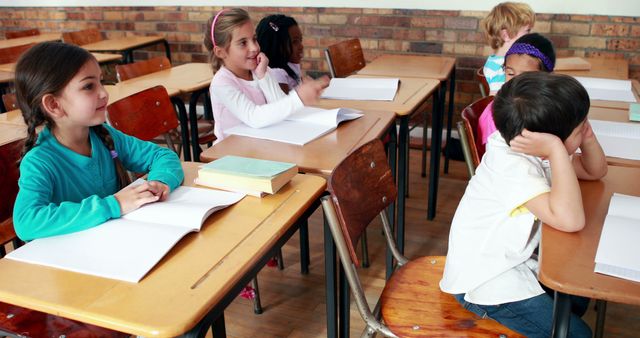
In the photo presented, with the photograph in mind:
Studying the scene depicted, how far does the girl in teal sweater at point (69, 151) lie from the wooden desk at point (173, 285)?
176mm

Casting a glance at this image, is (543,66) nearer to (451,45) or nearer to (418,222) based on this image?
(418,222)

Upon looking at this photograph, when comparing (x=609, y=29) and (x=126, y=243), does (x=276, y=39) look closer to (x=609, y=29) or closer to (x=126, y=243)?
(x=126, y=243)

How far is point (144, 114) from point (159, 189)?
0.99 meters

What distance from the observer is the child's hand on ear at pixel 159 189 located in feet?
4.03

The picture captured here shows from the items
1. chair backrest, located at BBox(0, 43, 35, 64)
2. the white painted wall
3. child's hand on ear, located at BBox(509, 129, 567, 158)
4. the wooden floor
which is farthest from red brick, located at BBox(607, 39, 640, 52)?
chair backrest, located at BBox(0, 43, 35, 64)

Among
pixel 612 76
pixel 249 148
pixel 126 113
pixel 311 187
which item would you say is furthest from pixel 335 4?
pixel 311 187

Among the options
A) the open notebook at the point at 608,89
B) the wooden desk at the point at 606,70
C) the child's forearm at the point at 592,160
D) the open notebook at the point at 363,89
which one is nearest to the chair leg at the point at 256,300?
the open notebook at the point at 363,89

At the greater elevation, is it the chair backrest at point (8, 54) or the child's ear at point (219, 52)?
the child's ear at point (219, 52)

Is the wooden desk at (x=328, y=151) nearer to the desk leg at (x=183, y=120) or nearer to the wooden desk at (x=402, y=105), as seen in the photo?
the wooden desk at (x=402, y=105)

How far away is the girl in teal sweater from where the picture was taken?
45.9 inches

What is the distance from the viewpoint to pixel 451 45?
3.71 m

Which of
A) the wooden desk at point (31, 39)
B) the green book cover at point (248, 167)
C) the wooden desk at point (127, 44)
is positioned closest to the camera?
the green book cover at point (248, 167)

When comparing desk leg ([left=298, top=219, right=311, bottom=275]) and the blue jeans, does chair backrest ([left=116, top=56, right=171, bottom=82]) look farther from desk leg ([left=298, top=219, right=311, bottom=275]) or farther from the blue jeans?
the blue jeans

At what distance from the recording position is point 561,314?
39.1 inches
